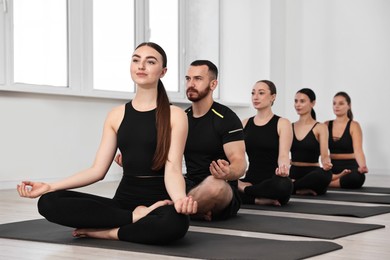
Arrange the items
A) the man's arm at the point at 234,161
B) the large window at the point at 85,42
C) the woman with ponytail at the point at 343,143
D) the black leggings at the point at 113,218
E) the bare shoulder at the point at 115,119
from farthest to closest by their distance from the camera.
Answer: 1. the woman with ponytail at the point at 343,143
2. the large window at the point at 85,42
3. the man's arm at the point at 234,161
4. the bare shoulder at the point at 115,119
5. the black leggings at the point at 113,218

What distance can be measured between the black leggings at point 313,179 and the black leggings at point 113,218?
2.68 m

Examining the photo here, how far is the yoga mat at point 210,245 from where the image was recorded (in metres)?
2.60

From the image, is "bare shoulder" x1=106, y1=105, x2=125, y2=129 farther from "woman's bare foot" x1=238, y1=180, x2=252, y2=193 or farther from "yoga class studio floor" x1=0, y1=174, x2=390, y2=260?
"woman's bare foot" x1=238, y1=180, x2=252, y2=193

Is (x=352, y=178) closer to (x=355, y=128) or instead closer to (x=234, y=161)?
(x=355, y=128)

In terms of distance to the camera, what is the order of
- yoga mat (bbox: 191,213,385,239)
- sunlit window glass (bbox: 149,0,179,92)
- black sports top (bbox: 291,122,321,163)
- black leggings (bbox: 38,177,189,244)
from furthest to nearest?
sunlit window glass (bbox: 149,0,179,92) < black sports top (bbox: 291,122,321,163) < yoga mat (bbox: 191,213,385,239) < black leggings (bbox: 38,177,189,244)

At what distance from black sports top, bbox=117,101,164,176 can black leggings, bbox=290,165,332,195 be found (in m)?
2.62

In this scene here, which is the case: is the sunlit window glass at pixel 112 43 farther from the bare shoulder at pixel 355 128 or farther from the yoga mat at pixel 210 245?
the yoga mat at pixel 210 245

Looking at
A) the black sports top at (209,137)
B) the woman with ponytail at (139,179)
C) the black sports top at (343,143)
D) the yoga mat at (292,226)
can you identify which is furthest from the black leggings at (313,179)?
the woman with ponytail at (139,179)

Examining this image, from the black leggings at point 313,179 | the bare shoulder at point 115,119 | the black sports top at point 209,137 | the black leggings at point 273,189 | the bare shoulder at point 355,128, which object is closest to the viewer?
the bare shoulder at point 115,119

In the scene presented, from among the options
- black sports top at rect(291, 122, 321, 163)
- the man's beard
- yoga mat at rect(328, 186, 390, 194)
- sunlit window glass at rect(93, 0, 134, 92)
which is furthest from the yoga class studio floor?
sunlit window glass at rect(93, 0, 134, 92)

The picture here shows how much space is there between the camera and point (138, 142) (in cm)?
292

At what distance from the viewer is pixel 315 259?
255 centimetres

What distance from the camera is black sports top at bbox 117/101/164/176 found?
9.56 ft

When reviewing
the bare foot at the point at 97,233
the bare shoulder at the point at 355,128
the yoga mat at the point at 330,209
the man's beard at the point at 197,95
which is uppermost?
the man's beard at the point at 197,95
